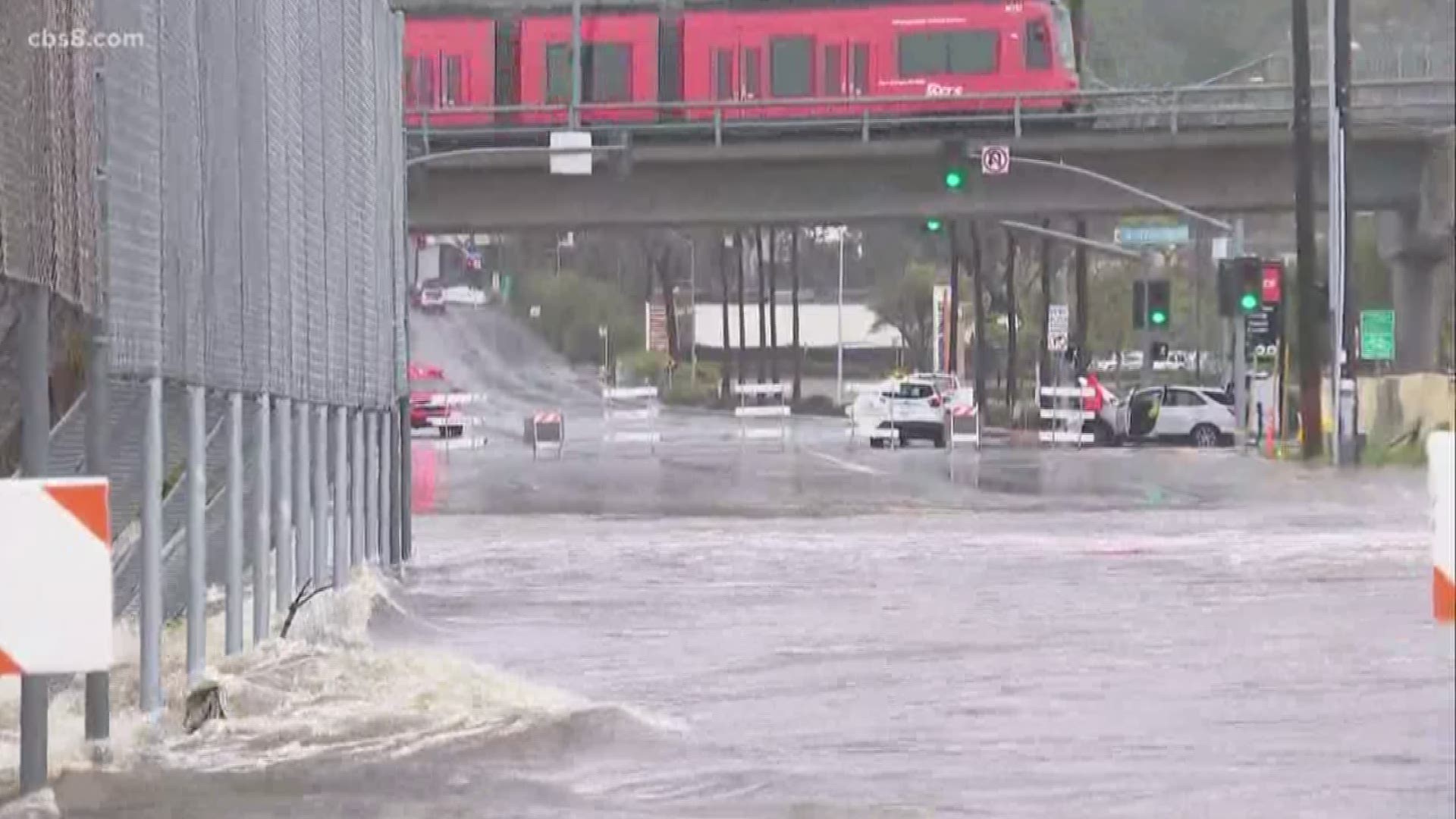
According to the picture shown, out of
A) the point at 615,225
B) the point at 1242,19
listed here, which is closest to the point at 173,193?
the point at 1242,19

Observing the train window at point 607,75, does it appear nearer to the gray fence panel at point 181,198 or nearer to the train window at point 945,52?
the train window at point 945,52

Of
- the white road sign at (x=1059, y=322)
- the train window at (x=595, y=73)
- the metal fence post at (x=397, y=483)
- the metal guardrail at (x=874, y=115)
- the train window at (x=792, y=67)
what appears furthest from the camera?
the white road sign at (x=1059, y=322)

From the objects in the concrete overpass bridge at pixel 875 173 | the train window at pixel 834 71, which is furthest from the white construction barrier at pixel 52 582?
the train window at pixel 834 71

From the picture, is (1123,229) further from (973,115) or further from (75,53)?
(75,53)

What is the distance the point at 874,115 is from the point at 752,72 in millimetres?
2570

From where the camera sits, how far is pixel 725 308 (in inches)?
3969

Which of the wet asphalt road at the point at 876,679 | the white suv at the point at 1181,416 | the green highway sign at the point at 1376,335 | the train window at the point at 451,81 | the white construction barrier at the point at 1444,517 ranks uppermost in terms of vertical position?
the train window at the point at 451,81

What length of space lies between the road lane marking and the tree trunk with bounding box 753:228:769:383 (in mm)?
43860

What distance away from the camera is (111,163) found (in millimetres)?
11703

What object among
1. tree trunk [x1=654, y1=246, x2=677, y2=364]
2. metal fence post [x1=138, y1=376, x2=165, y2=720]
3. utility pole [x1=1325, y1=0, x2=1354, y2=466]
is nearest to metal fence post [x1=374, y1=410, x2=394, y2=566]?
metal fence post [x1=138, y1=376, x2=165, y2=720]

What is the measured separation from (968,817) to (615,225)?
4723 cm

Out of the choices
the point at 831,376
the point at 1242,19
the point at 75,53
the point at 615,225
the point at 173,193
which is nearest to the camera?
the point at 75,53

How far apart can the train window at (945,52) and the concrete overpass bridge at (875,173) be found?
1.22 m

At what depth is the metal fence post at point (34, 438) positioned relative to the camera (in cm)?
1035
